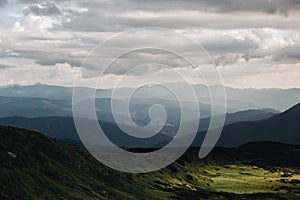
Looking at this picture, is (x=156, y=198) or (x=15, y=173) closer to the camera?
(x=15, y=173)

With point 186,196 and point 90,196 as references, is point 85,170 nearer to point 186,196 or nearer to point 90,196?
point 90,196

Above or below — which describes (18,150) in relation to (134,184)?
above

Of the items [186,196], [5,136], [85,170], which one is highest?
[5,136]

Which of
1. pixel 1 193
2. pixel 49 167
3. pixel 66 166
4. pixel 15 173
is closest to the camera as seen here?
pixel 1 193

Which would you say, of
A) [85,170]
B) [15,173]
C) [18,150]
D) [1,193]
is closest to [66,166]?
[85,170]

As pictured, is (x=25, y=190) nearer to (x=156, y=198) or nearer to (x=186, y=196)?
(x=156, y=198)

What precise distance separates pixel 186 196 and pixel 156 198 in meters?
18.3

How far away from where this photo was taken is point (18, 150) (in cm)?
17725

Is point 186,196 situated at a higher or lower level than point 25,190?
lower

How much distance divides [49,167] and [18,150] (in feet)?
46.3

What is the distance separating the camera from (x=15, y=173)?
512 ft

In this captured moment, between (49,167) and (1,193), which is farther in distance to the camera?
(49,167)

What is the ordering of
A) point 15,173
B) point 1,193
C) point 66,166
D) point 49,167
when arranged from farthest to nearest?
point 66,166
point 49,167
point 15,173
point 1,193

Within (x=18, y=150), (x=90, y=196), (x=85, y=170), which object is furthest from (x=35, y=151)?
(x=90, y=196)
